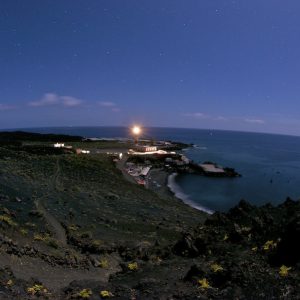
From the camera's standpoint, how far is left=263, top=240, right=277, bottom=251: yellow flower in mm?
23281

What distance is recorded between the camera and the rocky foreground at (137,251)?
18891 millimetres

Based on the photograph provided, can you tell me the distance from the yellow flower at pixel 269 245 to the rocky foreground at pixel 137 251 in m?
0.13

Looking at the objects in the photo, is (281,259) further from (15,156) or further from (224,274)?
(15,156)

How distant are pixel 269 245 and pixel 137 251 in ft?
31.7

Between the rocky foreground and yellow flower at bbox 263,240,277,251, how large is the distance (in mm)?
126

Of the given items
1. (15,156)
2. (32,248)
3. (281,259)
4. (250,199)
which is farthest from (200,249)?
(15,156)

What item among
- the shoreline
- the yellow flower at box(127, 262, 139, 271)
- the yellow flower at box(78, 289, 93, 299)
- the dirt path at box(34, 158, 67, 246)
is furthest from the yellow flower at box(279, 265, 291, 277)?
the shoreline

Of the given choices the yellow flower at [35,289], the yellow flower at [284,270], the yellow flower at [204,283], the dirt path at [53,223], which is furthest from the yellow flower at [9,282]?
the yellow flower at [284,270]

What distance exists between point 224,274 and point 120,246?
1183 cm

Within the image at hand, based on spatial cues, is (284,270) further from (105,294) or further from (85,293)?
(85,293)

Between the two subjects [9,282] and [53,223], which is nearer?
[9,282]

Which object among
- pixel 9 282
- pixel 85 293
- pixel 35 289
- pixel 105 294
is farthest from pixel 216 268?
pixel 9 282

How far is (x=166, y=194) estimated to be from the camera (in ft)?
230

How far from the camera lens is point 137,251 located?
28391 mm
